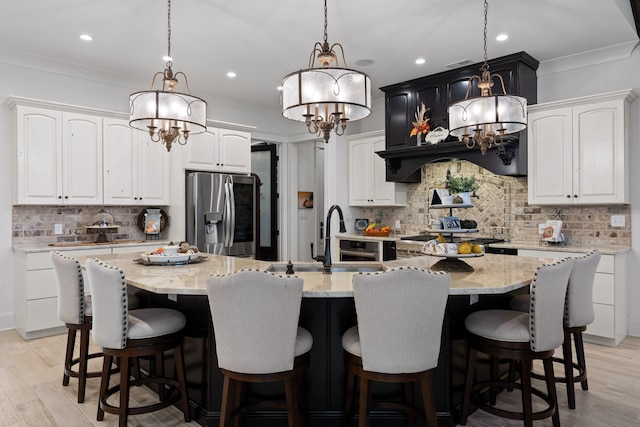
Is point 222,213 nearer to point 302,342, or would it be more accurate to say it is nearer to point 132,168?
point 132,168

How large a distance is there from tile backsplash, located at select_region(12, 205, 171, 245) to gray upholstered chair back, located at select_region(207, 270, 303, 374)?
376 cm

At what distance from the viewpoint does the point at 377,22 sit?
381 centimetres

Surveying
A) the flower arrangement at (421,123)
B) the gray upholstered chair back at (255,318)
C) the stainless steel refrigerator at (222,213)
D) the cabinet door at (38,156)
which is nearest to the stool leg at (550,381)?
the gray upholstered chair back at (255,318)

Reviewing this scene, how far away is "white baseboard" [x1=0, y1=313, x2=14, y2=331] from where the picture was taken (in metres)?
4.61

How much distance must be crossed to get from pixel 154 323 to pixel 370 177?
4.18 m

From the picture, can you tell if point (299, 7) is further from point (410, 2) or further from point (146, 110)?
point (146, 110)

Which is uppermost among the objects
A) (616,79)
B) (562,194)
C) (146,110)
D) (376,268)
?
(616,79)

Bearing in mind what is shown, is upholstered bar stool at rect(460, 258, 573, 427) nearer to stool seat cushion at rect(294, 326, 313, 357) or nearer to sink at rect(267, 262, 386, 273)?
sink at rect(267, 262, 386, 273)

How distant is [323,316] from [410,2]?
8.31 ft

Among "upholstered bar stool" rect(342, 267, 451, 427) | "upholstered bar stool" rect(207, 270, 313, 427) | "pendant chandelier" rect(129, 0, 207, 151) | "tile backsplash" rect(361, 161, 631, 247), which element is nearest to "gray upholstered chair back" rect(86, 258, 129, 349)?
"upholstered bar stool" rect(207, 270, 313, 427)

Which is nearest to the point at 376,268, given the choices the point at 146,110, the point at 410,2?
the point at 146,110

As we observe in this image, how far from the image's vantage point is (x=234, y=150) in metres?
5.96

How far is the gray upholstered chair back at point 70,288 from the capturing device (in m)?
2.73

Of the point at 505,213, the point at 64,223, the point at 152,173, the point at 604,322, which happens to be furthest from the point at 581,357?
the point at 64,223
